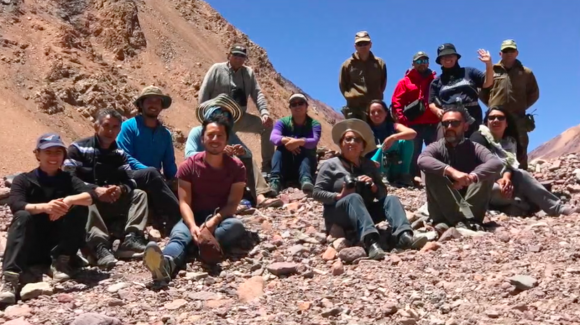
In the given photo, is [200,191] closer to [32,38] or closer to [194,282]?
[194,282]

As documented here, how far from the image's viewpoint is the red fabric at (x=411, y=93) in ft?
27.8

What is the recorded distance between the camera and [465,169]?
19.9ft

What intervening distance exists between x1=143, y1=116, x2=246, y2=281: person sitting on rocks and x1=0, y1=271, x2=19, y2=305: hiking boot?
1294mm

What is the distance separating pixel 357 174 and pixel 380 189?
0.86 ft

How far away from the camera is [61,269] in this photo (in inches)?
203

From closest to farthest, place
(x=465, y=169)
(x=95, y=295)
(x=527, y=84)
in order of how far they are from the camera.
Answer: (x=95, y=295), (x=465, y=169), (x=527, y=84)

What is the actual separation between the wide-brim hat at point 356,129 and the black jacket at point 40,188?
237 centimetres

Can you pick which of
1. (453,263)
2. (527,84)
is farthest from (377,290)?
(527,84)

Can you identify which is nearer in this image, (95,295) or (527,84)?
(95,295)

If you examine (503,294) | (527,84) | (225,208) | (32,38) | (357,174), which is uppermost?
(32,38)

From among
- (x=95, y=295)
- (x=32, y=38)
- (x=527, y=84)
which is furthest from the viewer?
(x=32, y=38)

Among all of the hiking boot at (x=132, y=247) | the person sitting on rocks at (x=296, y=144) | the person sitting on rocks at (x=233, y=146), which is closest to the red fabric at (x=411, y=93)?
the person sitting on rocks at (x=296, y=144)

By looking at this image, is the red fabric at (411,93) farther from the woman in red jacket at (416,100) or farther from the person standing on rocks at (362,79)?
the person standing on rocks at (362,79)

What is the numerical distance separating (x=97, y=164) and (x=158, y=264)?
1.46m
